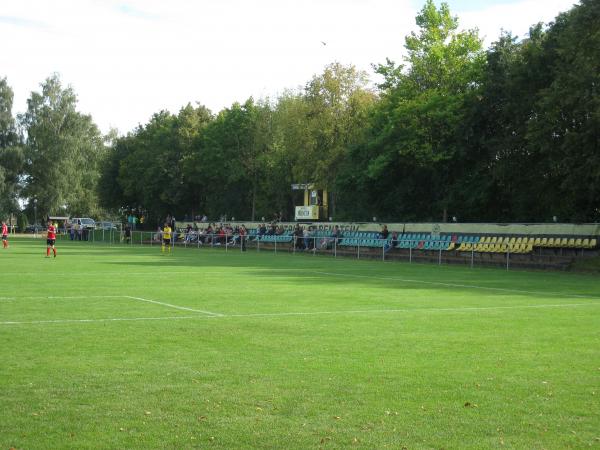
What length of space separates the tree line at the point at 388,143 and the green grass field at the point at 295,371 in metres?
21.9

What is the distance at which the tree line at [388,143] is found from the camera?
39125mm

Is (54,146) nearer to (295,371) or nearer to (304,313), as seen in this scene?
(304,313)

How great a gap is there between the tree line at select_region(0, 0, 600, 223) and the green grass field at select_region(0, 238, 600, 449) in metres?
21.9

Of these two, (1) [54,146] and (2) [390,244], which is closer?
(2) [390,244]

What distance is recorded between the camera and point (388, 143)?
5547 centimetres

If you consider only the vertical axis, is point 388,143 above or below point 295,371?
above

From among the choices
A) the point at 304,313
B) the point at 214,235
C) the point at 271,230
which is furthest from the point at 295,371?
the point at 214,235

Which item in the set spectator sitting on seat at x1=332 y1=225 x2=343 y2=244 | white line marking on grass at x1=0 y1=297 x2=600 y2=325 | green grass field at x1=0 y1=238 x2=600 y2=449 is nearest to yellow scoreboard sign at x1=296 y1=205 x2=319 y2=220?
spectator sitting on seat at x1=332 y1=225 x2=343 y2=244

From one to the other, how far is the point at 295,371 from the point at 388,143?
154ft

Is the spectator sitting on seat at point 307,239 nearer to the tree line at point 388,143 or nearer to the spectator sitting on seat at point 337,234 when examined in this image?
the spectator sitting on seat at point 337,234

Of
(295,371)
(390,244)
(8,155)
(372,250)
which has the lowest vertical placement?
(295,371)

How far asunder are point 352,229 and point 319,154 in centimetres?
1956

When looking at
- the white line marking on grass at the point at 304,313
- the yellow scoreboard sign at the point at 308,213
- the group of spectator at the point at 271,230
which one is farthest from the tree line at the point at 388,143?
the white line marking on grass at the point at 304,313

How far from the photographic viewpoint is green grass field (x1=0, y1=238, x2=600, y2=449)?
269 inches
